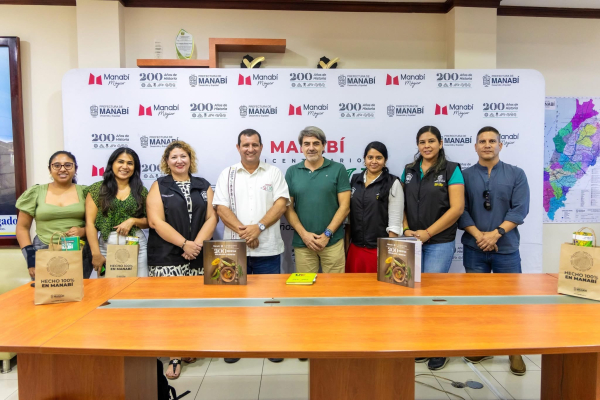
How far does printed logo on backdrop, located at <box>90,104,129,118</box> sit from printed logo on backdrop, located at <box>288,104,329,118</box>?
1414 millimetres

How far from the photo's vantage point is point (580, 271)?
5.85ft

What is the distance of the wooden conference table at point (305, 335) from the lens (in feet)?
4.18

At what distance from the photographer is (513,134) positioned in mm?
3500

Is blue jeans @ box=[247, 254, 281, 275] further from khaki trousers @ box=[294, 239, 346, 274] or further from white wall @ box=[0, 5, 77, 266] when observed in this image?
white wall @ box=[0, 5, 77, 266]

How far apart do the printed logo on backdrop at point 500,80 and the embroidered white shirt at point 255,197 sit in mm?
2066

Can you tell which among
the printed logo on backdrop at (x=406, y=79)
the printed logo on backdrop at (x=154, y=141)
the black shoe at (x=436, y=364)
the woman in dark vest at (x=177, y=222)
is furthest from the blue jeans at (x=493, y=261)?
the printed logo on backdrop at (x=154, y=141)

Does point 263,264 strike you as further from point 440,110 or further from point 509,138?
point 509,138

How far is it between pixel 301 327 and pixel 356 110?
243 cm

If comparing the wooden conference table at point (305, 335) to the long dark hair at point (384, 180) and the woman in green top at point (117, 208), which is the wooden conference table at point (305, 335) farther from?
the long dark hair at point (384, 180)

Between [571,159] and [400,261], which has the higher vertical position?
[571,159]

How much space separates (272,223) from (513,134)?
230 cm

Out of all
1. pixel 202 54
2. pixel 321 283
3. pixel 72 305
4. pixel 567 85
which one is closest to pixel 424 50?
pixel 567 85

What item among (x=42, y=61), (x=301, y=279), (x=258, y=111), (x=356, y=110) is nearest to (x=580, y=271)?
(x=301, y=279)

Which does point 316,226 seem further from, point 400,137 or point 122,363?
point 122,363
